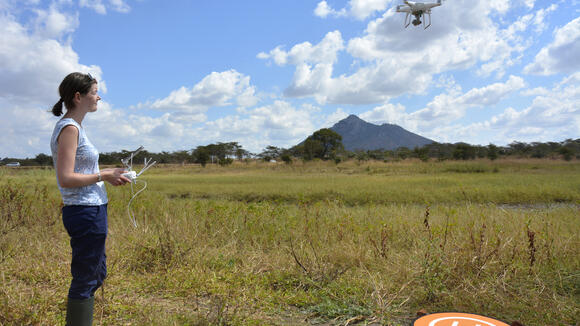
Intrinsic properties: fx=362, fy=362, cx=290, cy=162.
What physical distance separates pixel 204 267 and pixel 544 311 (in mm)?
3508

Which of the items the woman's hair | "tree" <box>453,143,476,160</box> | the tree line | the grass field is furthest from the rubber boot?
"tree" <box>453,143,476,160</box>

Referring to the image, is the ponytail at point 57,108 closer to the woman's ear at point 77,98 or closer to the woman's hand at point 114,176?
the woman's ear at point 77,98

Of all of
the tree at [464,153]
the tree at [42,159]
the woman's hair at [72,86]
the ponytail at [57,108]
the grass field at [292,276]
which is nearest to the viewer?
the woman's hair at [72,86]

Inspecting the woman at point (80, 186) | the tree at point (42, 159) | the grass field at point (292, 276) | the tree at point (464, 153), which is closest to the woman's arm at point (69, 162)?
the woman at point (80, 186)

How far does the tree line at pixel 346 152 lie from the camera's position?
33344 mm

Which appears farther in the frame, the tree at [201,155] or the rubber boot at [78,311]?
the tree at [201,155]

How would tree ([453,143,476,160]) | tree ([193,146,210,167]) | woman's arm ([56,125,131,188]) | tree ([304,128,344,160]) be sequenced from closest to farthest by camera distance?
woman's arm ([56,125,131,188]) → tree ([453,143,476,160]) → tree ([304,128,344,160]) → tree ([193,146,210,167])

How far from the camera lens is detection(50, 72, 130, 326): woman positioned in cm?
235

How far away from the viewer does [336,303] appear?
11.4ft

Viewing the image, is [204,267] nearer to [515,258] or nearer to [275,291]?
[275,291]

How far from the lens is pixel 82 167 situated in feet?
8.10

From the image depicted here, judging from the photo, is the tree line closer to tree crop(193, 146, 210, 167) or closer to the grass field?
tree crop(193, 146, 210, 167)

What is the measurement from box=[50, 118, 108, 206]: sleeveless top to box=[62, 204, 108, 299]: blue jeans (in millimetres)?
48

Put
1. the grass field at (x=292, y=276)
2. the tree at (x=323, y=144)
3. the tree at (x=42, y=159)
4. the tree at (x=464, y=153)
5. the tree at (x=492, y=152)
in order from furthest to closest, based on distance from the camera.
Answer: the tree at (x=323, y=144), the tree at (x=464, y=153), the tree at (x=492, y=152), the tree at (x=42, y=159), the grass field at (x=292, y=276)
